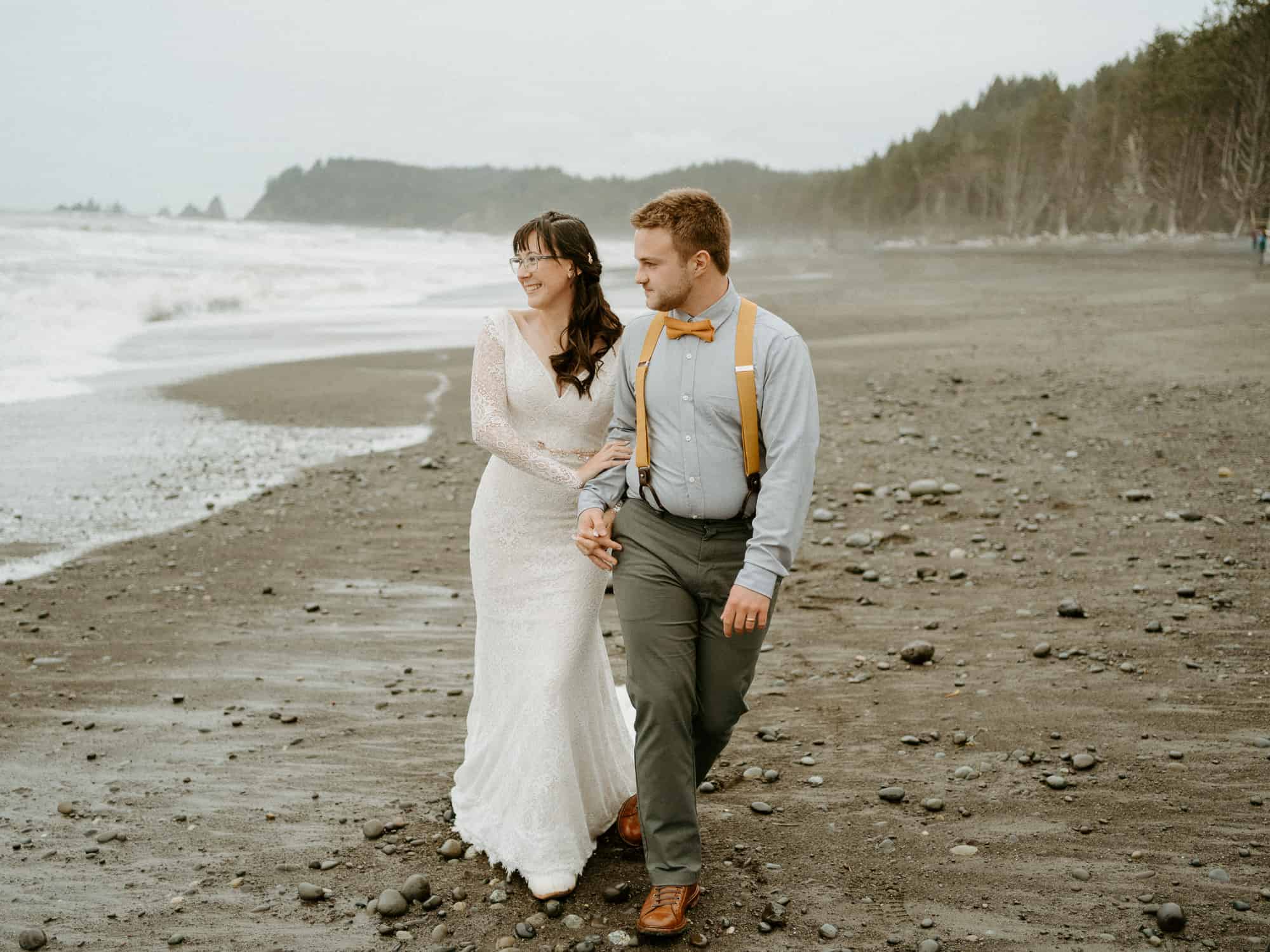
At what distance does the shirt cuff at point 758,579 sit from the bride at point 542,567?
28.7 inches

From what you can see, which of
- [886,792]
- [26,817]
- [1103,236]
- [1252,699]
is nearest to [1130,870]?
[886,792]

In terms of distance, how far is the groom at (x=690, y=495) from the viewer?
11.5 ft

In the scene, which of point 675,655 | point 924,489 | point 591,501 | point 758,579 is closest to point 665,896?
point 675,655

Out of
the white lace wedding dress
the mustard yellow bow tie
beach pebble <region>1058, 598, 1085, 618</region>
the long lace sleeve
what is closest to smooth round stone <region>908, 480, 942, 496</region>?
beach pebble <region>1058, 598, 1085, 618</region>

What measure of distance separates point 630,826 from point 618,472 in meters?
1.40

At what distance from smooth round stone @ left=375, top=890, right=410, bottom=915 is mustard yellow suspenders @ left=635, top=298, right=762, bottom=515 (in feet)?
5.35

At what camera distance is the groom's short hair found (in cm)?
352

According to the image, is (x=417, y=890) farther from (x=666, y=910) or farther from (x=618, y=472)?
(x=618, y=472)

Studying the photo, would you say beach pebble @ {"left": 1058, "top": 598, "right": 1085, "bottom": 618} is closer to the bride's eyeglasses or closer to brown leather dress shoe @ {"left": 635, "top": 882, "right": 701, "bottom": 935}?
brown leather dress shoe @ {"left": 635, "top": 882, "right": 701, "bottom": 935}

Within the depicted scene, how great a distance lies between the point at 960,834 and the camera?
4191 millimetres

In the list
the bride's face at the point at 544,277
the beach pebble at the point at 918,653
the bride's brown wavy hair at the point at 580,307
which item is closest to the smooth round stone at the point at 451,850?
the bride's brown wavy hair at the point at 580,307

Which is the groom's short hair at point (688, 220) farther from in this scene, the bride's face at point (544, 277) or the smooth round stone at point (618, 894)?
the smooth round stone at point (618, 894)

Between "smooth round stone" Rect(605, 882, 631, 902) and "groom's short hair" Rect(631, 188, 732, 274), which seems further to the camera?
"smooth round stone" Rect(605, 882, 631, 902)

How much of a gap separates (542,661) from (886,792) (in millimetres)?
1595
